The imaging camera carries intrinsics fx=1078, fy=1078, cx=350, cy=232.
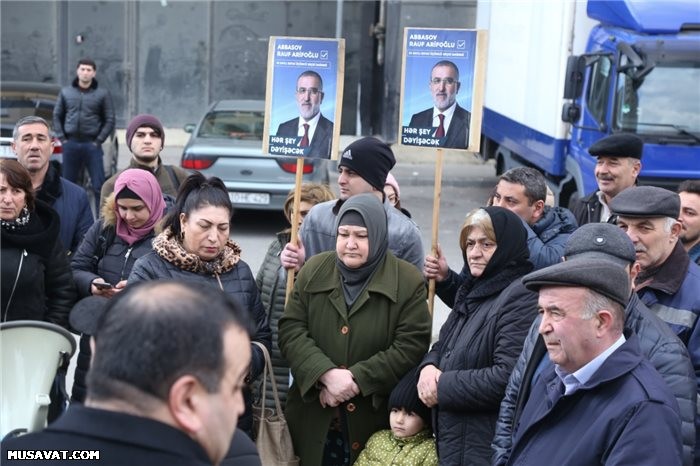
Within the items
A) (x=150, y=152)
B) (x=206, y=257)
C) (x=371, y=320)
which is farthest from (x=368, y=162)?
(x=150, y=152)

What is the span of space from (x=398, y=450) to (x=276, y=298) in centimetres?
125

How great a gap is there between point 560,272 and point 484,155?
45.7ft

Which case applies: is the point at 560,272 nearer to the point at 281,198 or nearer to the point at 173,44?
the point at 281,198

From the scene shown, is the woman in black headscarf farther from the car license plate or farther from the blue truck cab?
the car license plate

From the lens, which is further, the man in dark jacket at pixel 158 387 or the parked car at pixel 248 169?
the parked car at pixel 248 169

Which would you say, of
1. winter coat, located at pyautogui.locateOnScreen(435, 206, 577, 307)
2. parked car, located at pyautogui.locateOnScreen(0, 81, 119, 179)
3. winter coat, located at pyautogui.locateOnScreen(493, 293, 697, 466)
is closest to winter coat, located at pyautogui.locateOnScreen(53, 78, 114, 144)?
parked car, located at pyautogui.locateOnScreen(0, 81, 119, 179)

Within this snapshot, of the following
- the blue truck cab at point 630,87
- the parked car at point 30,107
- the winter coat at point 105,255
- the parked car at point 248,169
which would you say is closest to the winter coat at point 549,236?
the winter coat at point 105,255

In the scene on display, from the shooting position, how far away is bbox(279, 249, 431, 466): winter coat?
502 centimetres

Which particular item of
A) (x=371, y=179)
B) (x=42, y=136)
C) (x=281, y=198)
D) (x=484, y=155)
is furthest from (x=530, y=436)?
(x=484, y=155)

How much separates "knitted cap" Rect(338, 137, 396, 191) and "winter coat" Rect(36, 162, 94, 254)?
1759 mm

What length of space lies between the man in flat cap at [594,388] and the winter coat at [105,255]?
272 centimetres

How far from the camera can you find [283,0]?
21656 millimetres

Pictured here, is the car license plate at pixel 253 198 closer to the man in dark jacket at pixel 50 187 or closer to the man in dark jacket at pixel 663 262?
the man in dark jacket at pixel 50 187

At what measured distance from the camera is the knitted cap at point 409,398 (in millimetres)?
4844
